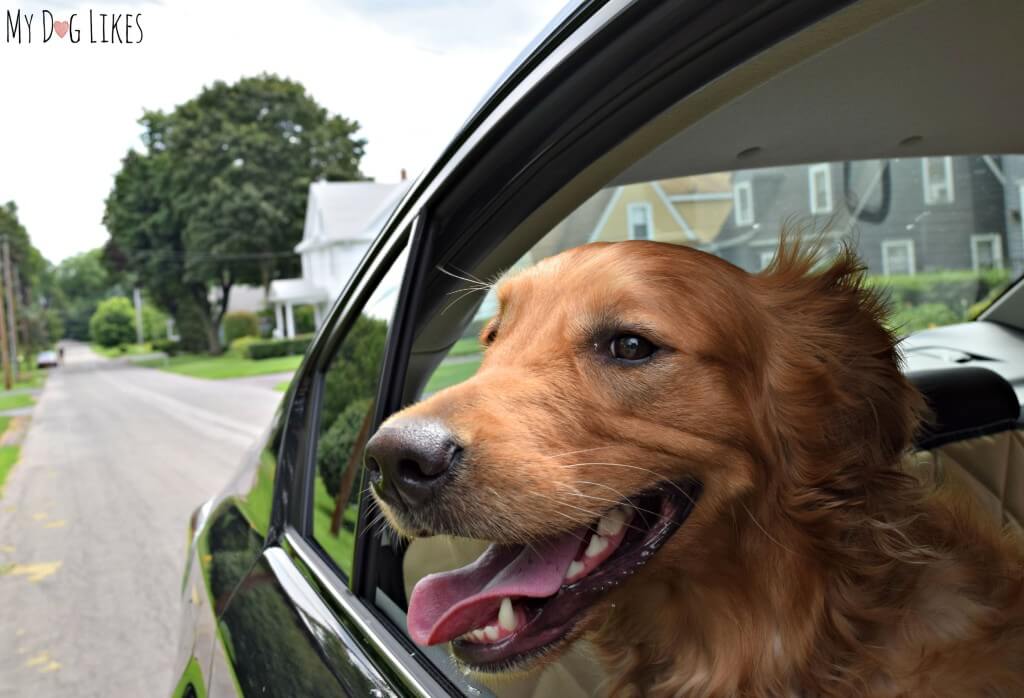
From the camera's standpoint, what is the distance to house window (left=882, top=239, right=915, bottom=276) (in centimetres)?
611

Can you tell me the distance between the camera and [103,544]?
8906 mm

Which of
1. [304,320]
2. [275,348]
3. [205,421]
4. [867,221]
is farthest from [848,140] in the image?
[304,320]

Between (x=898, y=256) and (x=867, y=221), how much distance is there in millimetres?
916

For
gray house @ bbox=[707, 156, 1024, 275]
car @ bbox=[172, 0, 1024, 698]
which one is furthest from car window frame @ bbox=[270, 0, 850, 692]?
gray house @ bbox=[707, 156, 1024, 275]

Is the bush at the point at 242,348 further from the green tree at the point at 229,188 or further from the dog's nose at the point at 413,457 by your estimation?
the dog's nose at the point at 413,457

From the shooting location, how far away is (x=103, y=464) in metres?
14.1

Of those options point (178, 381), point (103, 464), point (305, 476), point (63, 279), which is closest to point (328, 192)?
point (178, 381)

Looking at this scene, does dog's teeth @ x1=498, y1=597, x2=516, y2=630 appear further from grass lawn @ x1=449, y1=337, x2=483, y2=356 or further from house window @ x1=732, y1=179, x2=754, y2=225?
house window @ x1=732, y1=179, x2=754, y2=225

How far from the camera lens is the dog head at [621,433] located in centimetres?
143

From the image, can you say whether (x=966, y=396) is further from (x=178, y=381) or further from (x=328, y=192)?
(x=328, y=192)

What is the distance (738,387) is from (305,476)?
1695mm

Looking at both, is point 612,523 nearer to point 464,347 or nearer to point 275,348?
point 464,347

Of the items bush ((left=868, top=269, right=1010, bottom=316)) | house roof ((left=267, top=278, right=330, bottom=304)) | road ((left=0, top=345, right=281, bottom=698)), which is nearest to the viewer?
bush ((left=868, top=269, right=1010, bottom=316))

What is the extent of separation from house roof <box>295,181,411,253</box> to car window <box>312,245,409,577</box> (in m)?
47.1
